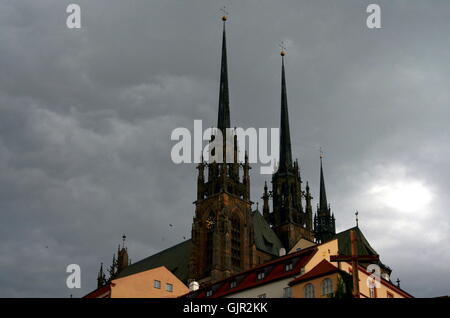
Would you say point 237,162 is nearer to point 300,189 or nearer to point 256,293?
point 300,189

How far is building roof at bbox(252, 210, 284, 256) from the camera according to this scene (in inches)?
5103

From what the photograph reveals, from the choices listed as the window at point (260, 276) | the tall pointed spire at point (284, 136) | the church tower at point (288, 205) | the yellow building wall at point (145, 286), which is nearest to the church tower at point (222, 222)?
the church tower at point (288, 205)

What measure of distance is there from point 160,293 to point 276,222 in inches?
3120

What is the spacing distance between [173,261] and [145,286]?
76.4 metres

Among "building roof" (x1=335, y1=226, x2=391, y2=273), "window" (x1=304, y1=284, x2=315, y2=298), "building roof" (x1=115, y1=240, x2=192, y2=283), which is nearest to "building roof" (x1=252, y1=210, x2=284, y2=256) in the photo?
"building roof" (x1=115, y1=240, x2=192, y2=283)

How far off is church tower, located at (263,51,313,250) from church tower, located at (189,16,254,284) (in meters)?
14.2

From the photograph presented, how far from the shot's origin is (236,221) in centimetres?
12412

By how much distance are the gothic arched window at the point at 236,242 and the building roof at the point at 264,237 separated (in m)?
6.16

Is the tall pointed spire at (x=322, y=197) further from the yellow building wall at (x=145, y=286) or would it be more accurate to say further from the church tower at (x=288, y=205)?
the yellow building wall at (x=145, y=286)

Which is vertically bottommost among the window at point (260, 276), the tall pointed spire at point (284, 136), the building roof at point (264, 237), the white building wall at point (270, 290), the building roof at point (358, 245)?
the white building wall at point (270, 290)

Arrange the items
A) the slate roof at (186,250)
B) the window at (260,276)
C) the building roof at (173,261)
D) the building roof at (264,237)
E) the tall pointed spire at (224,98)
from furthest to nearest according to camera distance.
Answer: the tall pointed spire at (224,98)
the building roof at (173,261)
the building roof at (264,237)
the slate roof at (186,250)
the window at (260,276)

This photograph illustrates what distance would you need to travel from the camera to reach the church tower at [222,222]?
117500 mm
